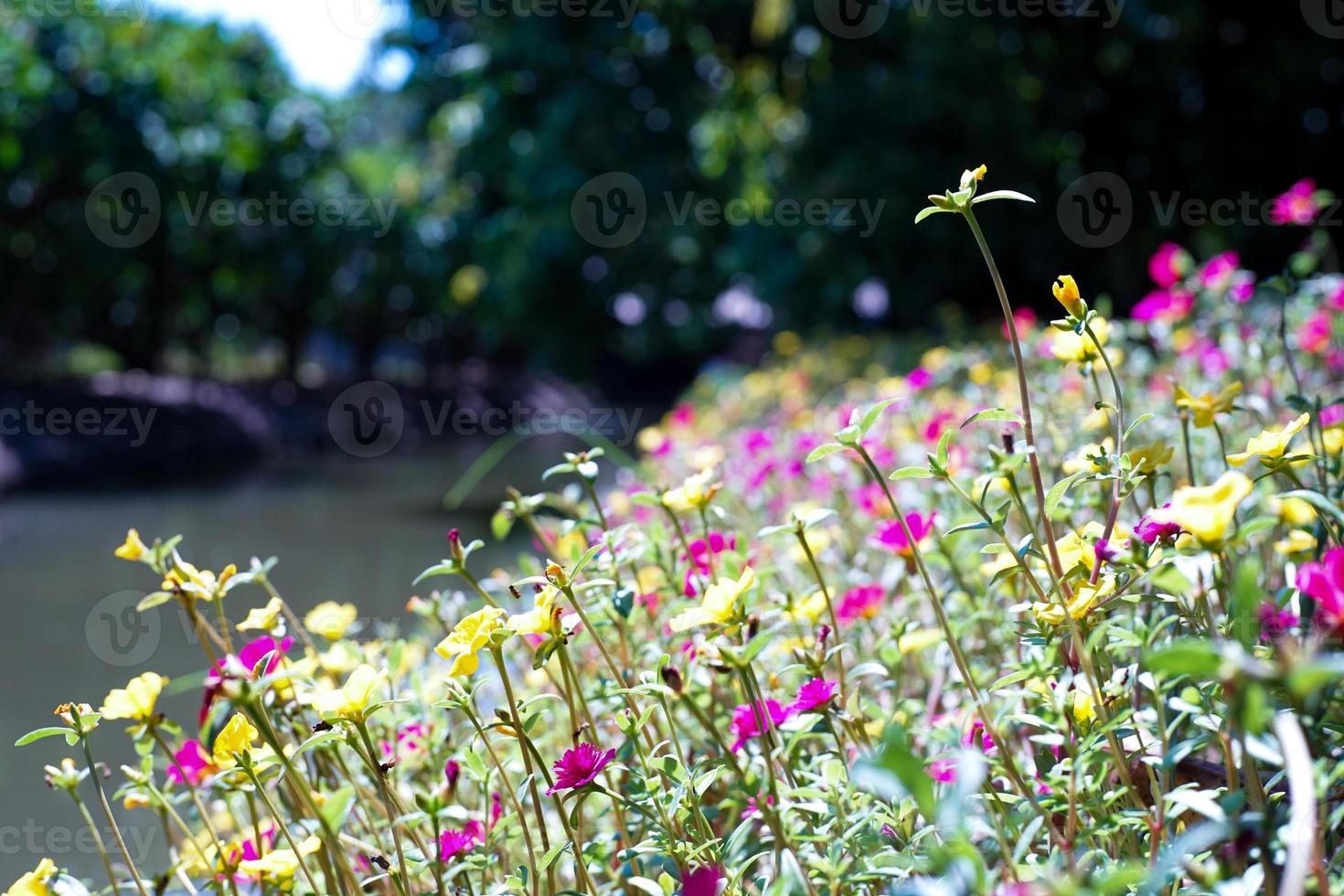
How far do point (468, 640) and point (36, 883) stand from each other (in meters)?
0.46

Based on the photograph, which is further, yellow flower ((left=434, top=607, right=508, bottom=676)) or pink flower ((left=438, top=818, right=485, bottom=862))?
pink flower ((left=438, top=818, right=485, bottom=862))

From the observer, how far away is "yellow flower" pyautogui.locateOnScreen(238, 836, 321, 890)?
0.84 meters

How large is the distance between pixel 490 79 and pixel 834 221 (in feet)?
18.1

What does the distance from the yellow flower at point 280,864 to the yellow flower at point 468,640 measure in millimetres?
209

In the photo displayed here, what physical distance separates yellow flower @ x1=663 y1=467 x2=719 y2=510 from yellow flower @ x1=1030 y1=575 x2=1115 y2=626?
364 mm

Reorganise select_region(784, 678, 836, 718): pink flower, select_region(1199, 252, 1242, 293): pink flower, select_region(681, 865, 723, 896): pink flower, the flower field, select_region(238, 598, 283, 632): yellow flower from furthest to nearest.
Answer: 1. select_region(1199, 252, 1242, 293): pink flower
2. select_region(238, 598, 283, 632): yellow flower
3. select_region(784, 678, 836, 718): pink flower
4. select_region(681, 865, 723, 896): pink flower
5. the flower field

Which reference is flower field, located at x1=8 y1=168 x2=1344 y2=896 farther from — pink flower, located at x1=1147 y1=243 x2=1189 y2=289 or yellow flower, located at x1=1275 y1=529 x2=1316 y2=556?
pink flower, located at x1=1147 y1=243 x2=1189 y2=289

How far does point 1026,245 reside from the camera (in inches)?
269

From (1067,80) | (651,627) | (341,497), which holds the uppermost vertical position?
(1067,80)

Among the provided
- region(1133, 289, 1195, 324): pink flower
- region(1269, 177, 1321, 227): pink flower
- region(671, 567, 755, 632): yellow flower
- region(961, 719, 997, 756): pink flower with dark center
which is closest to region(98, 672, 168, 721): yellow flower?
region(671, 567, 755, 632): yellow flower

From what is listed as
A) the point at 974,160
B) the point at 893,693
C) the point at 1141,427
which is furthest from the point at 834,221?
the point at 893,693

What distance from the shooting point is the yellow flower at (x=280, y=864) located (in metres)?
0.84

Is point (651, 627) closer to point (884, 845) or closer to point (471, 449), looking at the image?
point (884, 845)

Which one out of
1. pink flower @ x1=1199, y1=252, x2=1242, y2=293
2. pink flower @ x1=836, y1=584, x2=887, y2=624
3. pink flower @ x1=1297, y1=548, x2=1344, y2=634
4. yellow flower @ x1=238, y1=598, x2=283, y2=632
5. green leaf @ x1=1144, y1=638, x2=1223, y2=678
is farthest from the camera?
pink flower @ x1=1199, y1=252, x2=1242, y2=293
